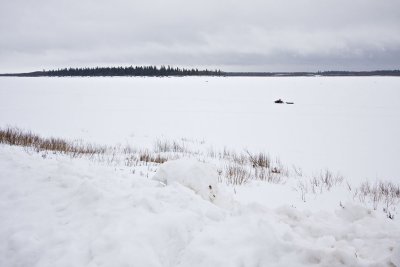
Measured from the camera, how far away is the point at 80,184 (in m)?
4.50

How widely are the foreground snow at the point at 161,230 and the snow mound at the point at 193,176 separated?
232mm

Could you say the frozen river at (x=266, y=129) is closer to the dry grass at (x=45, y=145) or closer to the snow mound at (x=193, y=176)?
the dry grass at (x=45, y=145)

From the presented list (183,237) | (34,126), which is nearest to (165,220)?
(183,237)

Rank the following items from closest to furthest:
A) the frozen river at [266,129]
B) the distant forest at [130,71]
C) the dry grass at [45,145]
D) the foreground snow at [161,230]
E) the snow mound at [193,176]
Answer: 1. the foreground snow at [161,230]
2. the snow mound at [193,176]
3. the dry grass at [45,145]
4. the frozen river at [266,129]
5. the distant forest at [130,71]

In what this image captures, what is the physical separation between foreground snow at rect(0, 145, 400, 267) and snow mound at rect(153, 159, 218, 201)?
0.76ft

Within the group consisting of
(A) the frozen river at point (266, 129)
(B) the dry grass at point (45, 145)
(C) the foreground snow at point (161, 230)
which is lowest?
(A) the frozen river at point (266, 129)

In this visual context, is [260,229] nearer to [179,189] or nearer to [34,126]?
[179,189]

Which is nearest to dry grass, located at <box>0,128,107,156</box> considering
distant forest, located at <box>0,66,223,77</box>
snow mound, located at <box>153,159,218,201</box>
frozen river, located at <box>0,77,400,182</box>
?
frozen river, located at <box>0,77,400,182</box>

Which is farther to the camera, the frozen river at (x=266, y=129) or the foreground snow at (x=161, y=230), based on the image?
the frozen river at (x=266, y=129)

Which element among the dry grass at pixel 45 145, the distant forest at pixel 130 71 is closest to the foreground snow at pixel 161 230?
the dry grass at pixel 45 145

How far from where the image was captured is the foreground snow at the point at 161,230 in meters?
3.19

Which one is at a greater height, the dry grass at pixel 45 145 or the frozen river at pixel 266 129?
the dry grass at pixel 45 145

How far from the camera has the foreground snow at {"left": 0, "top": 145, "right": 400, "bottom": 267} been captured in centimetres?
319

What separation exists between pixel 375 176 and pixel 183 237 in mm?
8117
